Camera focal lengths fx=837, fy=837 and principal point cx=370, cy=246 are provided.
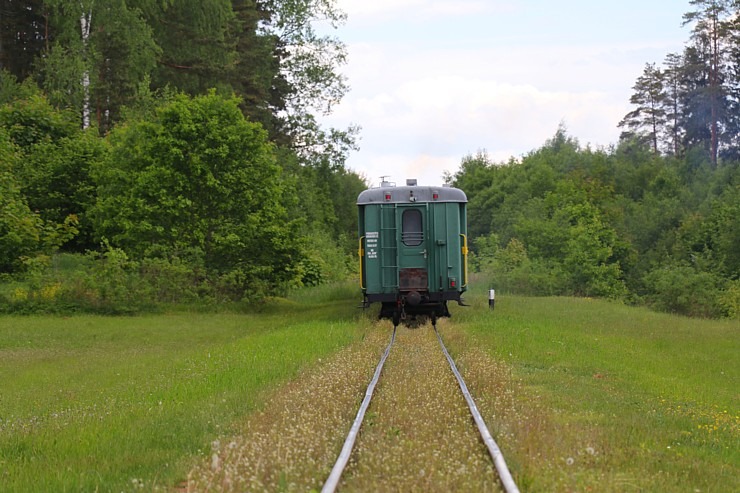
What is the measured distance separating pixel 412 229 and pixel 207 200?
1210 centimetres

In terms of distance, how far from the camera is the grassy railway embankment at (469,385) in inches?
281

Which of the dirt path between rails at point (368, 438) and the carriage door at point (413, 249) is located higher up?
the carriage door at point (413, 249)

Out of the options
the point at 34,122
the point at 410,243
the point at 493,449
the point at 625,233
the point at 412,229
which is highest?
the point at 34,122

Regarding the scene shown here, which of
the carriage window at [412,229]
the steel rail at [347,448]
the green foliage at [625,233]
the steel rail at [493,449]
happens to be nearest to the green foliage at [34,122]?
the carriage window at [412,229]

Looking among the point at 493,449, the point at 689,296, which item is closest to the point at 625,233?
the point at 689,296

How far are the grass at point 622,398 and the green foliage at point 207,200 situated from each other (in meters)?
9.78

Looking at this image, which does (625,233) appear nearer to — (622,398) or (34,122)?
(34,122)

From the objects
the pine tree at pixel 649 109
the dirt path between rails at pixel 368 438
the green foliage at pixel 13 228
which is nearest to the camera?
the dirt path between rails at pixel 368 438

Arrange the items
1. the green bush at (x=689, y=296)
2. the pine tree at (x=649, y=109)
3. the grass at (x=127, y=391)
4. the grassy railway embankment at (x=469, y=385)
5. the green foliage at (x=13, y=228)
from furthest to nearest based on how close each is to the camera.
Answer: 1. the pine tree at (x=649, y=109)
2. the green bush at (x=689, y=296)
3. the green foliage at (x=13, y=228)
4. the grass at (x=127, y=391)
5. the grassy railway embankment at (x=469, y=385)

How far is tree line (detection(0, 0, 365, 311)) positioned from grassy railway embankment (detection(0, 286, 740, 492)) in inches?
242

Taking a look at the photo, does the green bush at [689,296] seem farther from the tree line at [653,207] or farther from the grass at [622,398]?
the grass at [622,398]

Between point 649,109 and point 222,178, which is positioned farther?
point 649,109

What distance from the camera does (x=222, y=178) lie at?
98.5 feet

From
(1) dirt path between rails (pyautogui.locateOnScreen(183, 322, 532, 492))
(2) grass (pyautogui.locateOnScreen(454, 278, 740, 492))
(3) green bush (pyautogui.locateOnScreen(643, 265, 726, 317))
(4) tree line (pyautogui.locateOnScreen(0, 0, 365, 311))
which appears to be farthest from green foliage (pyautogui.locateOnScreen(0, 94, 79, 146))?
(1) dirt path between rails (pyautogui.locateOnScreen(183, 322, 532, 492))
